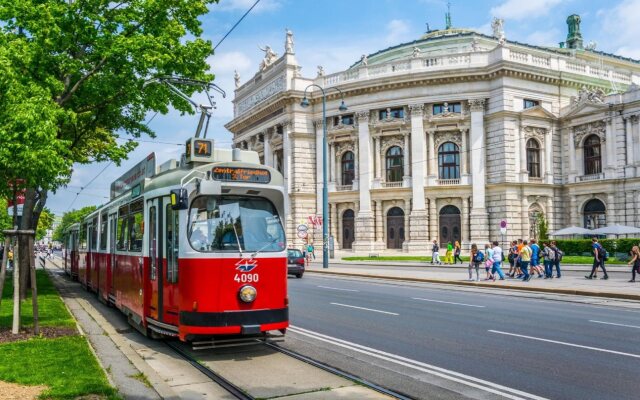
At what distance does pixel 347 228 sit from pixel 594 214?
2057 cm

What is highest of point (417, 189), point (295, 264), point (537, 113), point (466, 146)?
point (537, 113)

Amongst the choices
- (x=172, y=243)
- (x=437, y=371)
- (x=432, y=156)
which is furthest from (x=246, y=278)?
(x=432, y=156)

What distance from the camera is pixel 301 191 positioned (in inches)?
2196

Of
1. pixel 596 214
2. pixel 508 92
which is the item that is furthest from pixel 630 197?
pixel 508 92

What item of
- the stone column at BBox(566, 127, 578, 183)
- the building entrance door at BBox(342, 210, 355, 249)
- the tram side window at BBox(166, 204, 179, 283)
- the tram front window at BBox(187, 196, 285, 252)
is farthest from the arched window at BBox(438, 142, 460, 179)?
the tram side window at BBox(166, 204, 179, 283)

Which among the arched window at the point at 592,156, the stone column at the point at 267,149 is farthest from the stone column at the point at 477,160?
the stone column at the point at 267,149

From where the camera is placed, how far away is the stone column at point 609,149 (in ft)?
147

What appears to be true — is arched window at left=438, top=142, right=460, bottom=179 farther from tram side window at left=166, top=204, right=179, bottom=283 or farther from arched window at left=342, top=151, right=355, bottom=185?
tram side window at left=166, top=204, right=179, bottom=283

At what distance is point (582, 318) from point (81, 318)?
1151 centimetres

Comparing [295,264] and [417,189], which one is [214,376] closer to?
[295,264]

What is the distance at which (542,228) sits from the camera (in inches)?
1821

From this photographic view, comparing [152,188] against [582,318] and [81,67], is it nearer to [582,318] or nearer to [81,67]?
[81,67]

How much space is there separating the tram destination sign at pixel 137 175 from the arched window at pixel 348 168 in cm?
3950

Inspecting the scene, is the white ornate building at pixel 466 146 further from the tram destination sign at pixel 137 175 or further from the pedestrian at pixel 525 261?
the tram destination sign at pixel 137 175
